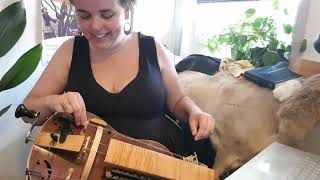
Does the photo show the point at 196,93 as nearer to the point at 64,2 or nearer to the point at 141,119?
the point at 141,119

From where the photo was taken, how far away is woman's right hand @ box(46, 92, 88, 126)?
0.85 m

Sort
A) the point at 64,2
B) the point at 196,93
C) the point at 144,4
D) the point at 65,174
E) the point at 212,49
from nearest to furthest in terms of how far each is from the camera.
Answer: the point at 65,174 → the point at 196,93 → the point at 64,2 → the point at 212,49 → the point at 144,4

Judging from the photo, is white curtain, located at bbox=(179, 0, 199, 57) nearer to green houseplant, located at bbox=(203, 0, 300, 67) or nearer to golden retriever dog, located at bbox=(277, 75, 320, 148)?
green houseplant, located at bbox=(203, 0, 300, 67)

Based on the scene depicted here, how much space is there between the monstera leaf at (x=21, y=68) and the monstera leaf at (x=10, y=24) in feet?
0.21

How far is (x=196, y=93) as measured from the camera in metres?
1.38

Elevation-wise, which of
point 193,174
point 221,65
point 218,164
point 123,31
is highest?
point 123,31

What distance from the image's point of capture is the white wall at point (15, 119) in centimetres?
135

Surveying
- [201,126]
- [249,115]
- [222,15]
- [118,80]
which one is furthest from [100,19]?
[222,15]

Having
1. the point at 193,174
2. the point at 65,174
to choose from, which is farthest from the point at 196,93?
the point at 65,174

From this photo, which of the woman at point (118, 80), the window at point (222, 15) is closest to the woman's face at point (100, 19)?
the woman at point (118, 80)

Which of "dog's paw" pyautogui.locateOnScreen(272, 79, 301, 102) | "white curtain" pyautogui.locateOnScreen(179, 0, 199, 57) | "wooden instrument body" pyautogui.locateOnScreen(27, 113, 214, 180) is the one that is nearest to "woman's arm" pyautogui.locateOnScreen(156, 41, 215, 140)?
"dog's paw" pyautogui.locateOnScreen(272, 79, 301, 102)

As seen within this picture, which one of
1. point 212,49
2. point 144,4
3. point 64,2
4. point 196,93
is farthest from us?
point 144,4

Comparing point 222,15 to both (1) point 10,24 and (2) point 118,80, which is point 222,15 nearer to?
(2) point 118,80

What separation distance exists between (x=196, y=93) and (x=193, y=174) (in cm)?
63
